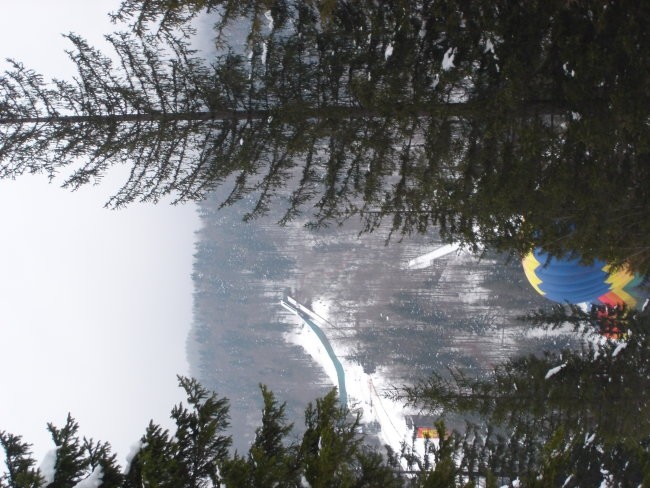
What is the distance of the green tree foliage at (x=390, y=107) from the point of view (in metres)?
7.14

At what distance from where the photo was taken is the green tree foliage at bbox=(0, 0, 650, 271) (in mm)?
7145

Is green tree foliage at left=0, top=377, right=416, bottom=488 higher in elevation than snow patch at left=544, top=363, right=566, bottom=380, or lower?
higher

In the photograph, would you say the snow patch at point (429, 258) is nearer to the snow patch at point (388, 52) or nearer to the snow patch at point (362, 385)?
the snow patch at point (362, 385)

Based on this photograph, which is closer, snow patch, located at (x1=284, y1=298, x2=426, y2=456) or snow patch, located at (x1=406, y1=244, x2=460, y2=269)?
snow patch, located at (x1=406, y1=244, x2=460, y2=269)

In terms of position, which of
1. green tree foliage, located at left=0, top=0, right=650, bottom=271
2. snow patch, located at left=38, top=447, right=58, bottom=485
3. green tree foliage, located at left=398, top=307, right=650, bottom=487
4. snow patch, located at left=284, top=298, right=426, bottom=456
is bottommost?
snow patch, located at left=284, top=298, right=426, bottom=456

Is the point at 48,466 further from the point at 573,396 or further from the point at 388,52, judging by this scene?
the point at 573,396

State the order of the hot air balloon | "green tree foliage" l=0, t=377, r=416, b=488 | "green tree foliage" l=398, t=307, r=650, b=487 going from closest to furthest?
"green tree foliage" l=0, t=377, r=416, b=488
"green tree foliage" l=398, t=307, r=650, b=487
the hot air balloon

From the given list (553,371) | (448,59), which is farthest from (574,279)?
(448,59)

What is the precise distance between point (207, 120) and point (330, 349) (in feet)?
101

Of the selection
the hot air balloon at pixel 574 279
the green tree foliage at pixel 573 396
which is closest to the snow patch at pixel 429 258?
the hot air balloon at pixel 574 279

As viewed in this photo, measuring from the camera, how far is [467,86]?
7.84m

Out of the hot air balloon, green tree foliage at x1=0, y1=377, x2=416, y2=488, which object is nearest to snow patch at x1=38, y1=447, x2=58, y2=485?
green tree foliage at x1=0, y1=377, x2=416, y2=488

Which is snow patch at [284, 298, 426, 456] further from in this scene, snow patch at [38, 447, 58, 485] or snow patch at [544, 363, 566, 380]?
snow patch at [38, 447, 58, 485]

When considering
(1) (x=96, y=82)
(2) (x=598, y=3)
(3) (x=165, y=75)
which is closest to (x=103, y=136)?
(1) (x=96, y=82)
